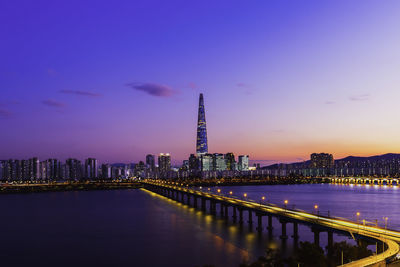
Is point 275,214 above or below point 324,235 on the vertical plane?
above

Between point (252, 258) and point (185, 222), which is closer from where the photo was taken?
A: point (252, 258)

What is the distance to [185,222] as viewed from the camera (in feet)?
247

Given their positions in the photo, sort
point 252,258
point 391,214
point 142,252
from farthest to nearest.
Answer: point 391,214
point 142,252
point 252,258

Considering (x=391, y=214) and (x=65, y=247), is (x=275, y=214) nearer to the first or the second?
(x=65, y=247)

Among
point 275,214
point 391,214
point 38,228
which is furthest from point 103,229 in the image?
point 391,214

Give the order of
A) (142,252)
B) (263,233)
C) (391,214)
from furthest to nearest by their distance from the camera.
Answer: (391,214)
(263,233)
(142,252)

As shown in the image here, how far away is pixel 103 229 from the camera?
7056 cm

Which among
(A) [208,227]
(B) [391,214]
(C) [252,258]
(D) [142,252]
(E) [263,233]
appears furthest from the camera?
(B) [391,214]

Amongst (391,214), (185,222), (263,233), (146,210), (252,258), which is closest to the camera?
(252,258)

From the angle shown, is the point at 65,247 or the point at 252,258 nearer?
the point at 252,258

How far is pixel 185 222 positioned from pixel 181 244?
64.2ft

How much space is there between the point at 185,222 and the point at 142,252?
80.0 feet

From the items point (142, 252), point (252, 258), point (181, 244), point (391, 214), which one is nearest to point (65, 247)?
point (142, 252)

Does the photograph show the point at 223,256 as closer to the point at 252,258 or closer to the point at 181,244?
the point at 252,258
